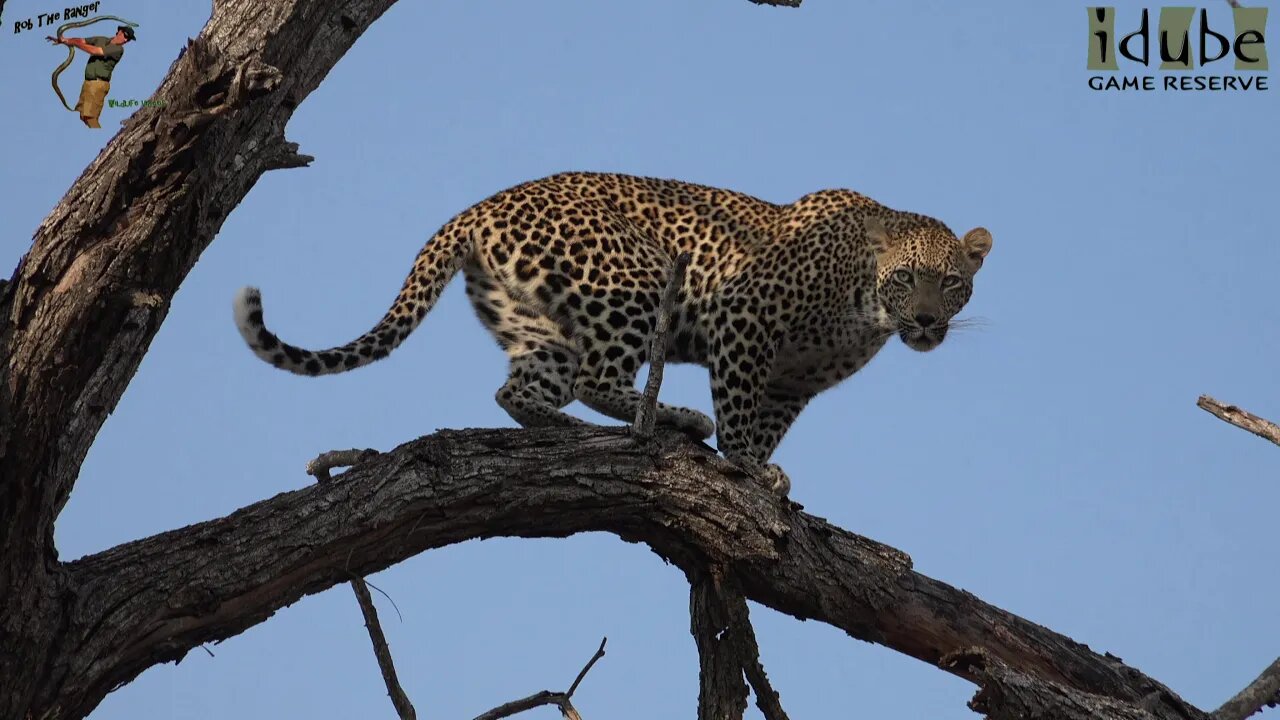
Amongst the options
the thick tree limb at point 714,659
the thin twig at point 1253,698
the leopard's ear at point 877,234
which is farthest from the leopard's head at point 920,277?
the thin twig at point 1253,698

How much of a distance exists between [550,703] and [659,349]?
1.83 m

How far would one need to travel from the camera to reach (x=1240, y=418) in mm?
8352

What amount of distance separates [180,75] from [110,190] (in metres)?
0.53

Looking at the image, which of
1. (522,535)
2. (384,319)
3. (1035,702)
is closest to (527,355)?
(384,319)

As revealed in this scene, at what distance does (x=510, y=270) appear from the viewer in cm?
1189

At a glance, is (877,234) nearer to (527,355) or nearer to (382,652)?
(527,355)

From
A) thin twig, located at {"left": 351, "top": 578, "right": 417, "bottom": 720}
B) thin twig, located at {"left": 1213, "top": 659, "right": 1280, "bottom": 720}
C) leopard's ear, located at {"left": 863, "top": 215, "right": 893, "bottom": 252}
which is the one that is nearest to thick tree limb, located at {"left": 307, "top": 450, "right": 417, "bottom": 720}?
thin twig, located at {"left": 351, "top": 578, "right": 417, "bottom": 720}

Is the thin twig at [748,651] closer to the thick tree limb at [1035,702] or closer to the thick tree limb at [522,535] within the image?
the thick tree limb at [522,535]

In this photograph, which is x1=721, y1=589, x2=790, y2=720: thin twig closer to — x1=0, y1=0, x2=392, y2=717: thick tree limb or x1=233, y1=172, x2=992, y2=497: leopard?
x1=233, y1=172, x2=992, y2=497: leopard

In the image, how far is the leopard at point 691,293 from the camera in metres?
11.6

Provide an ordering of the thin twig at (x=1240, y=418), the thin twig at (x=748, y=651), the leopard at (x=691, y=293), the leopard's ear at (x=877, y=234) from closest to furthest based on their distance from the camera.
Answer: the thin twig at (x=1240, y=418) → the thin twig at (x=748, y=651) → the leopard at (x=691, y=293) → the leopard's ear at (x=877, y=234)

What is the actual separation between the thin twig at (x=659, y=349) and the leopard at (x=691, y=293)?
74.9 inches

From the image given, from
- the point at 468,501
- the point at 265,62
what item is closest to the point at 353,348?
the point at 468,501

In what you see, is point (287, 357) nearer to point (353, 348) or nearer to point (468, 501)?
point (353, 348)
